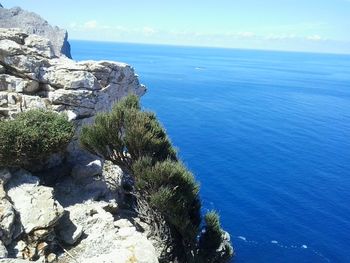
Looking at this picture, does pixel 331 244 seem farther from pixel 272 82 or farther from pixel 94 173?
pixel 272 82

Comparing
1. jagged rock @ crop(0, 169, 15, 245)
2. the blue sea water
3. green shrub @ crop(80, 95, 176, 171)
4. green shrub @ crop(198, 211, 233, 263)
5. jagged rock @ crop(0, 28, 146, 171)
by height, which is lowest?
the blue sea water

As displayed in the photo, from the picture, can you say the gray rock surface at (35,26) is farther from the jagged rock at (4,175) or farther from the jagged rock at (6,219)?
the jagged rock at (6,219)

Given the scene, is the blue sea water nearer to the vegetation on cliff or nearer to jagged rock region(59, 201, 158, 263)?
the vegetation on cliff

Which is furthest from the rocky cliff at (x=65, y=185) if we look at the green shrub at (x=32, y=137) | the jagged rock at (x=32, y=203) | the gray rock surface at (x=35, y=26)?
the gray rock surface at (x=35, y=26)

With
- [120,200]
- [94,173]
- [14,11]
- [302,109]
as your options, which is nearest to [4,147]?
[94,173]

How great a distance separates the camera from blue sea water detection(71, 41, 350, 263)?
142 feet

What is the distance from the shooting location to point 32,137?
20062 millimetres

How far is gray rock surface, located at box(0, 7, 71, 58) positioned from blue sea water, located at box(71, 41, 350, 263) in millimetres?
58134

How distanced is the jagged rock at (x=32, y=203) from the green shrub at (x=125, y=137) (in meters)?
4.95

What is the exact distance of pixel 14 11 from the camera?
546 ft

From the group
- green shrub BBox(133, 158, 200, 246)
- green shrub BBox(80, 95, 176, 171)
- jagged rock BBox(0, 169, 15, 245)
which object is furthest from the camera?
green shrub BBox(80, 95, 176, 171)

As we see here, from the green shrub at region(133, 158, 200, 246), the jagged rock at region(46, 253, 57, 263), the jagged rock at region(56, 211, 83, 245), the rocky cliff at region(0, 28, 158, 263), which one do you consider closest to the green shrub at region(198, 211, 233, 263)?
the green shrub at region(133, 158, 200, 246)

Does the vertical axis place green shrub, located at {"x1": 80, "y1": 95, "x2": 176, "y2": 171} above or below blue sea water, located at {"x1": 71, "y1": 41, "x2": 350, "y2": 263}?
above

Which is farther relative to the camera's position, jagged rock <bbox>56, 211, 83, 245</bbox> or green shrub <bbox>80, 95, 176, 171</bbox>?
green shrub <bbox>80, 95, 176, 171</bbox>
